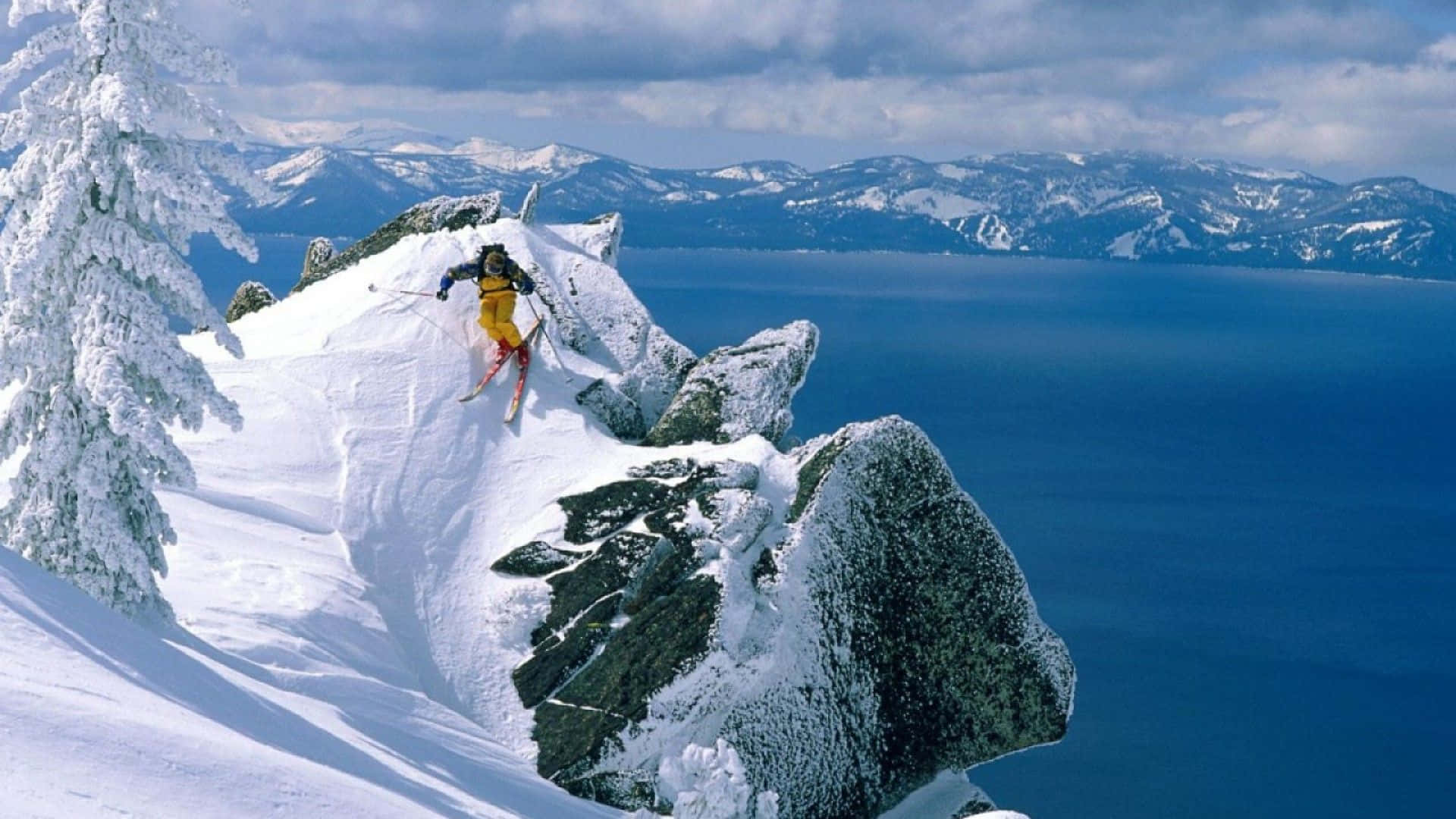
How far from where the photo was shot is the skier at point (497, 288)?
29.1 meters

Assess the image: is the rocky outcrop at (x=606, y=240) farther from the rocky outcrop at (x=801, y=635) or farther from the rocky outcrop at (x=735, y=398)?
the rocky outcrop at (x=801, y=635)

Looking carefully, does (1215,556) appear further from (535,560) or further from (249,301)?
(249,301)

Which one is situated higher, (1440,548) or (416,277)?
(416,277)

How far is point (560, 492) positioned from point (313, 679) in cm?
840

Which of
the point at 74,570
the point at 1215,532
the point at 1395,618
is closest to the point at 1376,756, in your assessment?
the point at 1395,618

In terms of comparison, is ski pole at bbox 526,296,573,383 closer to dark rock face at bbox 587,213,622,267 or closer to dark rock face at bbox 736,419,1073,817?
dark rock face at bbox 587,213,622,267

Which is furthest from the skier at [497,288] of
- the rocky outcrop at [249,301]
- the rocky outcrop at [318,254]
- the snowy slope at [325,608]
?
the rocky outcrop at [318,254]

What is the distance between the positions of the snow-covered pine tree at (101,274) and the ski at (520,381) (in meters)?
11.8

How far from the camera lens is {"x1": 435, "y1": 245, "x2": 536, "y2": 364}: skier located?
2914 centimetres

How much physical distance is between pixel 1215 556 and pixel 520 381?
56.0 metres

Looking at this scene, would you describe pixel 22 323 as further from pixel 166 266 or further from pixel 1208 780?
pixel 1208 780

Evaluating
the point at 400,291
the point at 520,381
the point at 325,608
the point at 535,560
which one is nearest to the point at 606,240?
the point at 400,291

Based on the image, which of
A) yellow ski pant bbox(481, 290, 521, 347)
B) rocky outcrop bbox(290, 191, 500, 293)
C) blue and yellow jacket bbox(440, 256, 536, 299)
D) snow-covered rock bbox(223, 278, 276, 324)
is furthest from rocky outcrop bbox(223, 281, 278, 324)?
yellow ski pant bbox(481, 290, 521, 347)

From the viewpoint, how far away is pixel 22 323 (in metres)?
16.2
